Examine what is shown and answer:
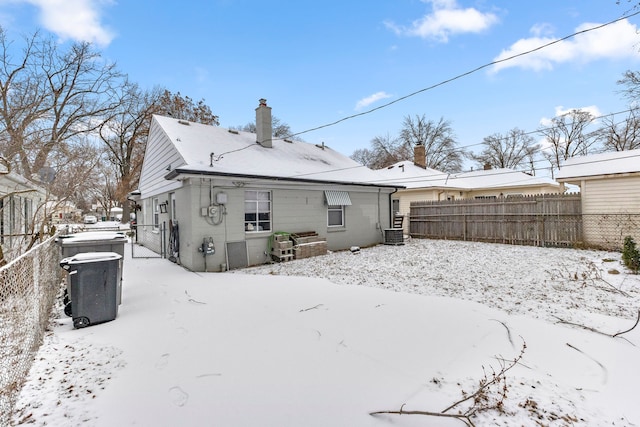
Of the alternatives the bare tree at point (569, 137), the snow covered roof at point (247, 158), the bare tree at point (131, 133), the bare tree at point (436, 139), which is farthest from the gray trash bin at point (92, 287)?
the bare tree at point (436, 139)

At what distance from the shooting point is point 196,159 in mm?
8516

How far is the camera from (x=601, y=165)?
434 inches

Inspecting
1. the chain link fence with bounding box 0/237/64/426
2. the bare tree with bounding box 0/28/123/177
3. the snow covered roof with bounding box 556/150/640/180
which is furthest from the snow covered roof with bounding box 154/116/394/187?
the snow covered roof with bounding box 556/150/640/180

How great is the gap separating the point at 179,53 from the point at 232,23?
3.75 metres

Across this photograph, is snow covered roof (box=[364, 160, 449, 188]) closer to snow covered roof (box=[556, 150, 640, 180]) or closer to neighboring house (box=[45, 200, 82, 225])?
snow covered roof (box=[556, 150, 640, 180])

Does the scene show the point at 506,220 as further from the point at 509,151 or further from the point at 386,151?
the point at 509,151

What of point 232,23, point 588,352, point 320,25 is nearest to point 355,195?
point 320,25

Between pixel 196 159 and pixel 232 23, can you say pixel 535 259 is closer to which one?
pixel 196 159

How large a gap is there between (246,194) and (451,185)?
1451 cm

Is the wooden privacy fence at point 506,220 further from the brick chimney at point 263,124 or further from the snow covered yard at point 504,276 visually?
the brick chimney at point 263,124

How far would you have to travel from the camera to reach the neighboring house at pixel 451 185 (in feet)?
60.2

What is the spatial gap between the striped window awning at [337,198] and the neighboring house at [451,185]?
246 inches

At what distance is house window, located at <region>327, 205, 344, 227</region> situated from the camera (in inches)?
447

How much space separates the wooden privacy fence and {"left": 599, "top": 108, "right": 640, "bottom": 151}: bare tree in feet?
59.1
